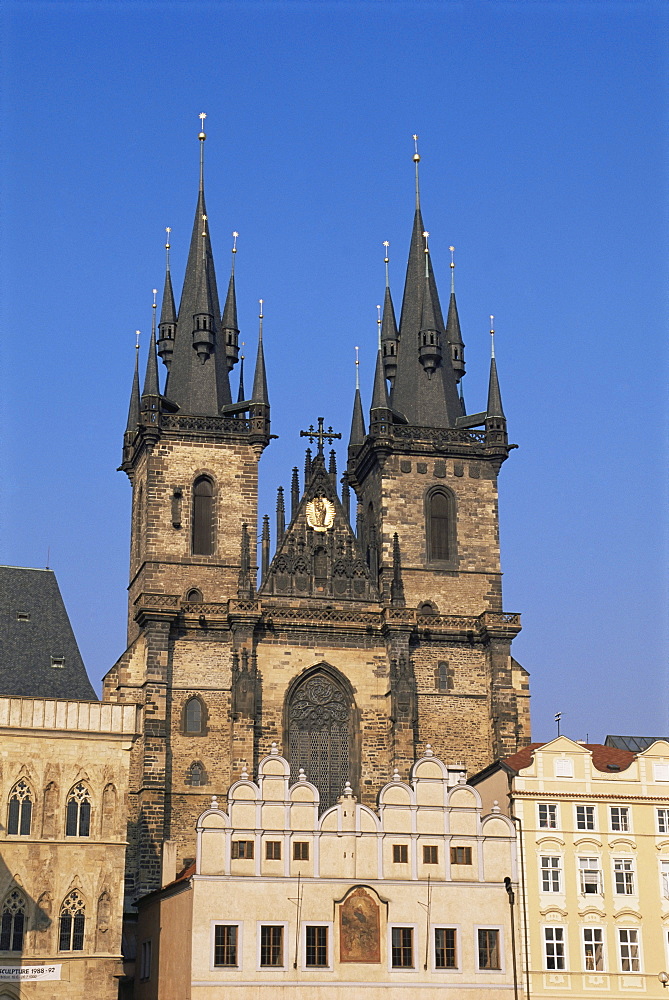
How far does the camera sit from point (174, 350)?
67.2 m

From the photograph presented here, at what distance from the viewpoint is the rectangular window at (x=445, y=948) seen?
45.8m

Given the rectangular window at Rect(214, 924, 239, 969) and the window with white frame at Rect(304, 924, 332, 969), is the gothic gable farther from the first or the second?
Answer: the rectangular window at Rect(214, 924, 239, 969)

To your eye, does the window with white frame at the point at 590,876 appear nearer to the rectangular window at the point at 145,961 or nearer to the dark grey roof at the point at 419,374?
the rectangular window at the point at 145,961

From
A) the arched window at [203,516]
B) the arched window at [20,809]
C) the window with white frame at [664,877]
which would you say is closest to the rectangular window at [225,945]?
the arched window at [20,809]

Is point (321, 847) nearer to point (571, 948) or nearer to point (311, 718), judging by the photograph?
point (571, 948)

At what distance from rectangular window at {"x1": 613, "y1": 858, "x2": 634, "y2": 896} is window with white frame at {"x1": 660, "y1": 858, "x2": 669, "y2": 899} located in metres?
0.91

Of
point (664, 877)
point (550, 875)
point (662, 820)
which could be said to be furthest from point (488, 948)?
point (662, 820)

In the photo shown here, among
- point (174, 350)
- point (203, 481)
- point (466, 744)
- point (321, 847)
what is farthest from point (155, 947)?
point (174, 350)

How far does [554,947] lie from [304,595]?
746 inches

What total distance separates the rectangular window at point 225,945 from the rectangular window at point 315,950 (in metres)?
2.08

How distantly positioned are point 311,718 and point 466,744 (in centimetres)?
582

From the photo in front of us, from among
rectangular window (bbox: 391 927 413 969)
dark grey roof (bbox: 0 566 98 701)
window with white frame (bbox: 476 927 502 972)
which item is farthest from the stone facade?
window with white frame (bbox: 476 927 502 972)

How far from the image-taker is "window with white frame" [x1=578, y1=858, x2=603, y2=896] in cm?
4744

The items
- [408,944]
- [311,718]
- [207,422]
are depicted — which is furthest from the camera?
[207,422]
